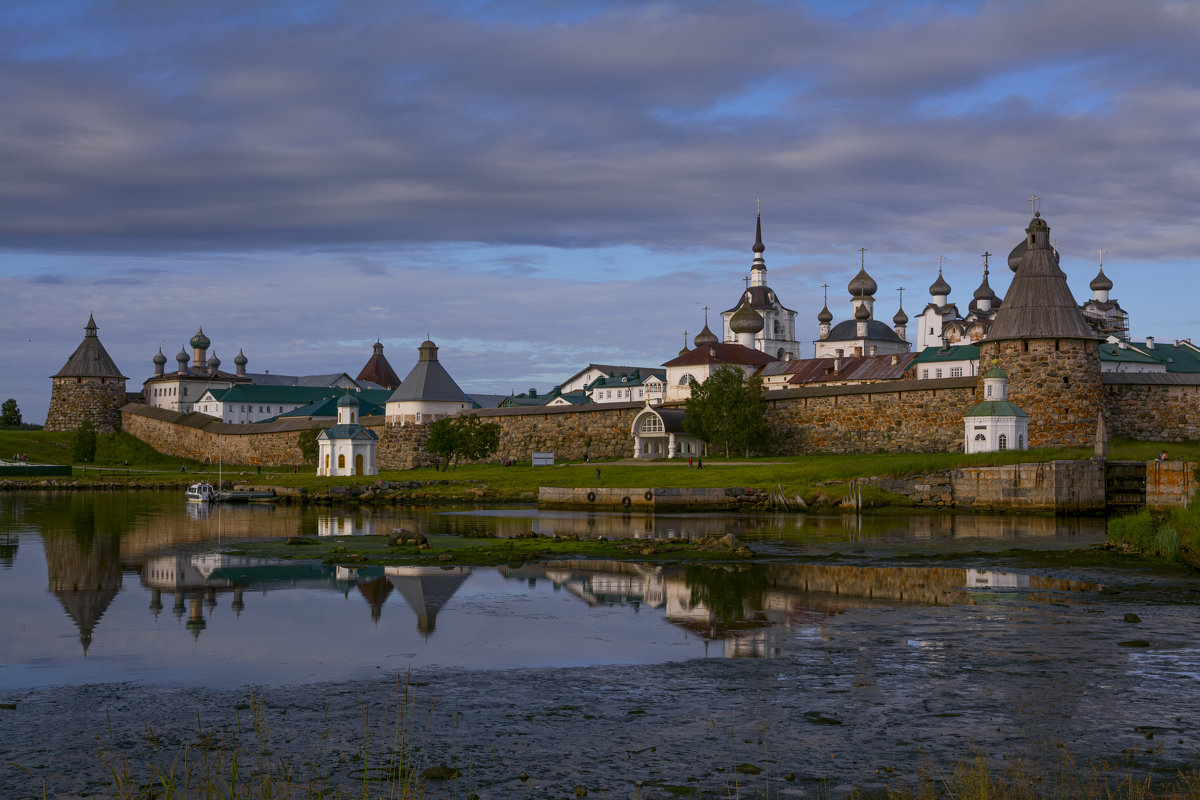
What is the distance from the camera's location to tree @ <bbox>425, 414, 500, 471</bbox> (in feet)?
184

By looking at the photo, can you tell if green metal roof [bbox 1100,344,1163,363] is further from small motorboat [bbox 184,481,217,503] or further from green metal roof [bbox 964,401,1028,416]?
small motorboat [bbox 184,481,217,503]

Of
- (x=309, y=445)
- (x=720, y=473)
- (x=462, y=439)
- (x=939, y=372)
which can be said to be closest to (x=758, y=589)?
(x=720, y=473)

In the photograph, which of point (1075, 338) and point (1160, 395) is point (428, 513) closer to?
point (1075, 338)

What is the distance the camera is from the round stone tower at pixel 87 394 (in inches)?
3536

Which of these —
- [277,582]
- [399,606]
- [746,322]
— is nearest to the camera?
[399,606]

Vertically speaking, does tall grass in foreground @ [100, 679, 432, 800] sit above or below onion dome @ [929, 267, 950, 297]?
below

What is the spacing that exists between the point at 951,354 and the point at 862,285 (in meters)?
32.5

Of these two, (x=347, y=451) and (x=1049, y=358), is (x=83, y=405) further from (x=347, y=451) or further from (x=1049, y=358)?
(x=1049, y=358)

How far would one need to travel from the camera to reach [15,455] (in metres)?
74.5

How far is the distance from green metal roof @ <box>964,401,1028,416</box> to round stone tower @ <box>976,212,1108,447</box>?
4.10ft

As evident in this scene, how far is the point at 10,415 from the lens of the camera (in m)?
103

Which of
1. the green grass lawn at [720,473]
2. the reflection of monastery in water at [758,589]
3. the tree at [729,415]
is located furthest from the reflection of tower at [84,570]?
the tree at [729,415]

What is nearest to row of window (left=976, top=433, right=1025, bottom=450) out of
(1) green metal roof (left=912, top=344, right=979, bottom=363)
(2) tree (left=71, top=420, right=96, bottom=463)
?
(1) green metal roof (left=912, top=344, right=979, bottom=363)

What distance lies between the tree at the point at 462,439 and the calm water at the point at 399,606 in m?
28.9
